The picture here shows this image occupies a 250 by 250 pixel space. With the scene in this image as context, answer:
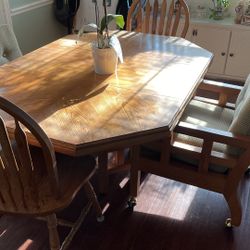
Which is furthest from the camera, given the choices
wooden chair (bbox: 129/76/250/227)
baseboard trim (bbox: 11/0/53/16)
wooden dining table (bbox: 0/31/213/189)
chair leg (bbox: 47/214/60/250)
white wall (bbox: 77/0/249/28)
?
white wall (bbox: 77/0/249/28)

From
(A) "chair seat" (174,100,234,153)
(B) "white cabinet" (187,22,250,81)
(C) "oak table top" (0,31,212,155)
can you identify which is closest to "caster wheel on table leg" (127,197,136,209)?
(A) "chair seat" (174,100,234,153)

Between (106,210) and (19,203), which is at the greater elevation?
(19,203)

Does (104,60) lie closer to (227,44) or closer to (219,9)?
(227,44)

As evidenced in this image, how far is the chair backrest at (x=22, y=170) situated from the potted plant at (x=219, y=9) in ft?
9.02

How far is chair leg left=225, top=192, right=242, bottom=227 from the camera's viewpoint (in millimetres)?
1608

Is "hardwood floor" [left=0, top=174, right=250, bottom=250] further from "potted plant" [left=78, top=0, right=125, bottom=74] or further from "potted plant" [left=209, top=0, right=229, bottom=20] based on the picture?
"potted plant" [left=209, top=0, right=229, bottom=20]

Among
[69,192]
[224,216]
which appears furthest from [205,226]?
[69,192]

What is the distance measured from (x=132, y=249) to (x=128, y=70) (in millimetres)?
916

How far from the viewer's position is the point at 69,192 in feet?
4.24

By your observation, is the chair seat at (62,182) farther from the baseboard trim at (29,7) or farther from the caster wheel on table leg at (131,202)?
the baseboard trim at (29,7)

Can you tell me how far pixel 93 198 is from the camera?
1.68 m

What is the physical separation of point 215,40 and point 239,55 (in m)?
0.29

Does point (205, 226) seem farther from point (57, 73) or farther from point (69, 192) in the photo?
point (57, 73)

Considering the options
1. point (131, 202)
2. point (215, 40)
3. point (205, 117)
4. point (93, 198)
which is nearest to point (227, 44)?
point (215, 40)
